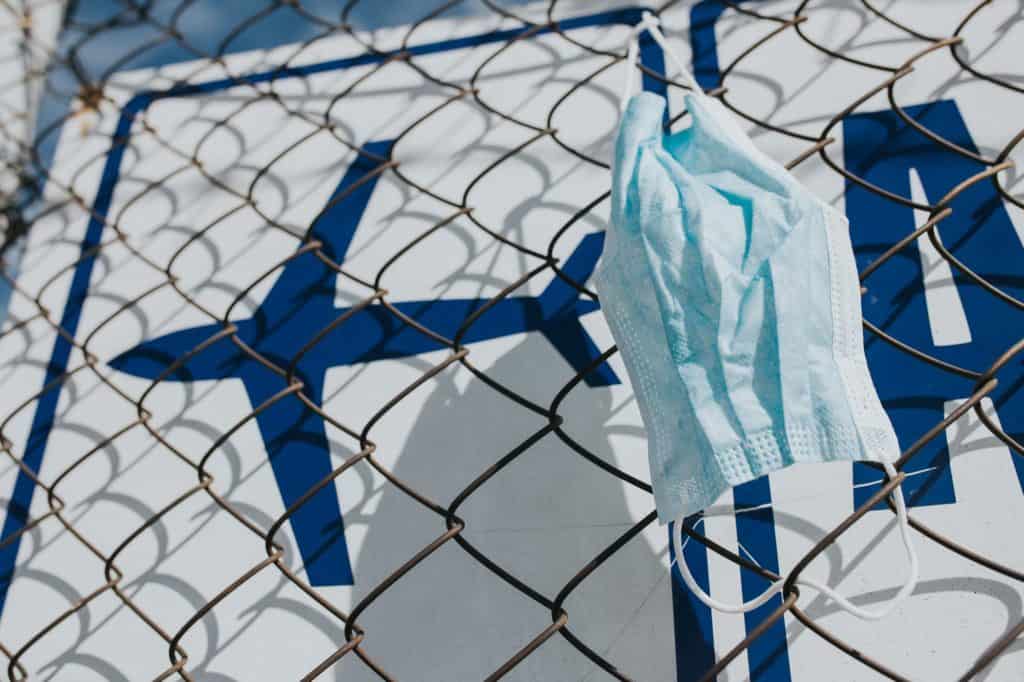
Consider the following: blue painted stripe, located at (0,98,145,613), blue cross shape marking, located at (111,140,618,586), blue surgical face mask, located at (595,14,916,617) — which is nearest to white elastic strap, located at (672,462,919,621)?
blue surgical face mask, located at (595,14,916,617)

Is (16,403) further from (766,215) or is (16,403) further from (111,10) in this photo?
(766,215)

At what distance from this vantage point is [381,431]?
1303mm

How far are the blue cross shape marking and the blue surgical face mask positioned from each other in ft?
1.01

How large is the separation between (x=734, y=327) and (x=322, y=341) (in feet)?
2.18

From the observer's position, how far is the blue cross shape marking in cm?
127

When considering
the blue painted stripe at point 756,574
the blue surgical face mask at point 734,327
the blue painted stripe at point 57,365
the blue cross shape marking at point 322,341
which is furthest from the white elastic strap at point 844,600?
the blue painted stripe at point 57,365

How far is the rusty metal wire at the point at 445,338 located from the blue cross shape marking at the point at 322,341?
0.9 inches

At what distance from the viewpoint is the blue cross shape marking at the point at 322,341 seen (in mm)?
1274

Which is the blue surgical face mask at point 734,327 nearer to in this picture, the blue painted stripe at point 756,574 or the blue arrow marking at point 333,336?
the blue painted stripe at point 756,574

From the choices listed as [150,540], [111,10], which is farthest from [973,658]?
[111,10]

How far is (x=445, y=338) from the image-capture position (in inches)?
53.1

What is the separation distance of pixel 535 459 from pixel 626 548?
0.50ft

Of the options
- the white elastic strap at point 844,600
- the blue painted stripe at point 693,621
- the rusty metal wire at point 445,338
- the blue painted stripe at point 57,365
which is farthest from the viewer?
the blue painted stripe at point 57,365

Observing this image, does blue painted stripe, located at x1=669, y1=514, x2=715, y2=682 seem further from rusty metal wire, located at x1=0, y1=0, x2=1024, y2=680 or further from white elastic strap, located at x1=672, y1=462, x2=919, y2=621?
white elastic strap, located at x1=672, y1=462, x2=919, y2=621
